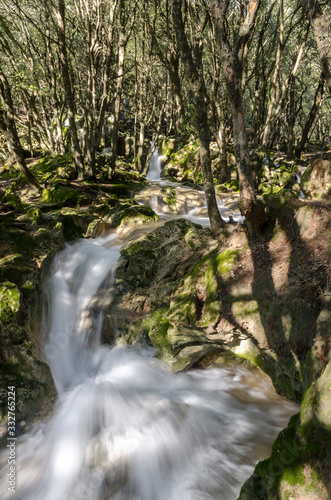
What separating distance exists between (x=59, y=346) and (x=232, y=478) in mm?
4656

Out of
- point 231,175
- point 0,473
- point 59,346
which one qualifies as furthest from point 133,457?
point 231,175

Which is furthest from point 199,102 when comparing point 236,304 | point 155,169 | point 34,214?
point 155,169

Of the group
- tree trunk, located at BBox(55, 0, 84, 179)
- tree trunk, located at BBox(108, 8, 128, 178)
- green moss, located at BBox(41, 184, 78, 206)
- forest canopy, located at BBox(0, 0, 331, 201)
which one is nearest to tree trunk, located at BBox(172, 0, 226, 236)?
forest canopy, located at BBox(0, 0, 331, 201)

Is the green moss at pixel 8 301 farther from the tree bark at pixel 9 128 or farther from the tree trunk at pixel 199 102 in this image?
the tree bark at pixel 9 128

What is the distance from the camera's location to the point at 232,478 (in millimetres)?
4137

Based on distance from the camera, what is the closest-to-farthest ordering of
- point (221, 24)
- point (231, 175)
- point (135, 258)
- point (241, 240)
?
point (221, 24) < point (241, 240) < point (135, 258) < point (231, 175)

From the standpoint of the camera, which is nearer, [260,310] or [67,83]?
[260,310]

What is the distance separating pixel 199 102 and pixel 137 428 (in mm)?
6722

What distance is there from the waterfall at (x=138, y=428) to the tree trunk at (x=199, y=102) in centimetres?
370

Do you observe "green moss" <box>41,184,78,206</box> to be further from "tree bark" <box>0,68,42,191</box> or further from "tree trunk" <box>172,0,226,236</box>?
"tree trunk" <box>172,0,226,236</box>

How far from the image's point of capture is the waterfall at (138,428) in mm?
4148

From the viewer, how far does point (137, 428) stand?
4.96 meters

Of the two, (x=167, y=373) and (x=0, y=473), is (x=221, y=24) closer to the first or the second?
(x=167, y=373)

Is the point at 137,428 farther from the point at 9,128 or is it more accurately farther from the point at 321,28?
the point at 9,128
